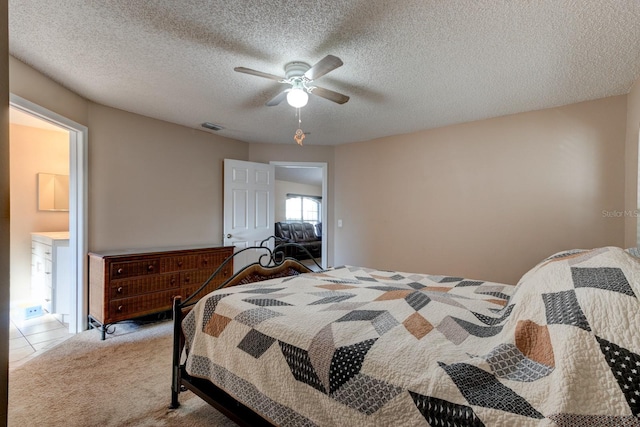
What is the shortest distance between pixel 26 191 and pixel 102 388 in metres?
3.17

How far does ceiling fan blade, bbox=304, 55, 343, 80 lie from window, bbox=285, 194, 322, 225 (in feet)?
24.2

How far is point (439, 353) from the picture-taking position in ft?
3.20

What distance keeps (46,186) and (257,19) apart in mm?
3916

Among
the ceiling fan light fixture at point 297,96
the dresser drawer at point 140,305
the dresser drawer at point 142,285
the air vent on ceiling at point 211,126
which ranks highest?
the air vent on ceiling at point 211,126

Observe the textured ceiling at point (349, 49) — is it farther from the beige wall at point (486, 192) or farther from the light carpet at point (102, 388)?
the light carpet at point (102, 388)

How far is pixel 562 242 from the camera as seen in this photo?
3.08 meters

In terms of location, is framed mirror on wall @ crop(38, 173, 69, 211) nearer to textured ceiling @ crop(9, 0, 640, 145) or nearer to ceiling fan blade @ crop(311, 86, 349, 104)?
textured ceiling @ crop(9, 0, 640, 145)

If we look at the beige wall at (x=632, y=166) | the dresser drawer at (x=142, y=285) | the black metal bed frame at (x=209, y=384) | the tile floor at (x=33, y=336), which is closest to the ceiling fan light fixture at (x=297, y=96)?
the black metal bed frame at (x=209, y=384)

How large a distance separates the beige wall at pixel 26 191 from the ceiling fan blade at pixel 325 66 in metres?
3.95

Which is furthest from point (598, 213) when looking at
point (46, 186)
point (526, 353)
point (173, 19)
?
point (46, 186)

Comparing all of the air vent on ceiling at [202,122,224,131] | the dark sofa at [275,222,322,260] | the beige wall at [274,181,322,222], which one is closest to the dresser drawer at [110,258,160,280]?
the air vent on ceiling at [202,122,224,131]

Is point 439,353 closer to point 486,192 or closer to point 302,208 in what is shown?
point 486,192

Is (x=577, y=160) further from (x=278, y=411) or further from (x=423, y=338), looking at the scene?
(x=278, y=411)

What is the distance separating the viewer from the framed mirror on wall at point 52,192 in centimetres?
389
